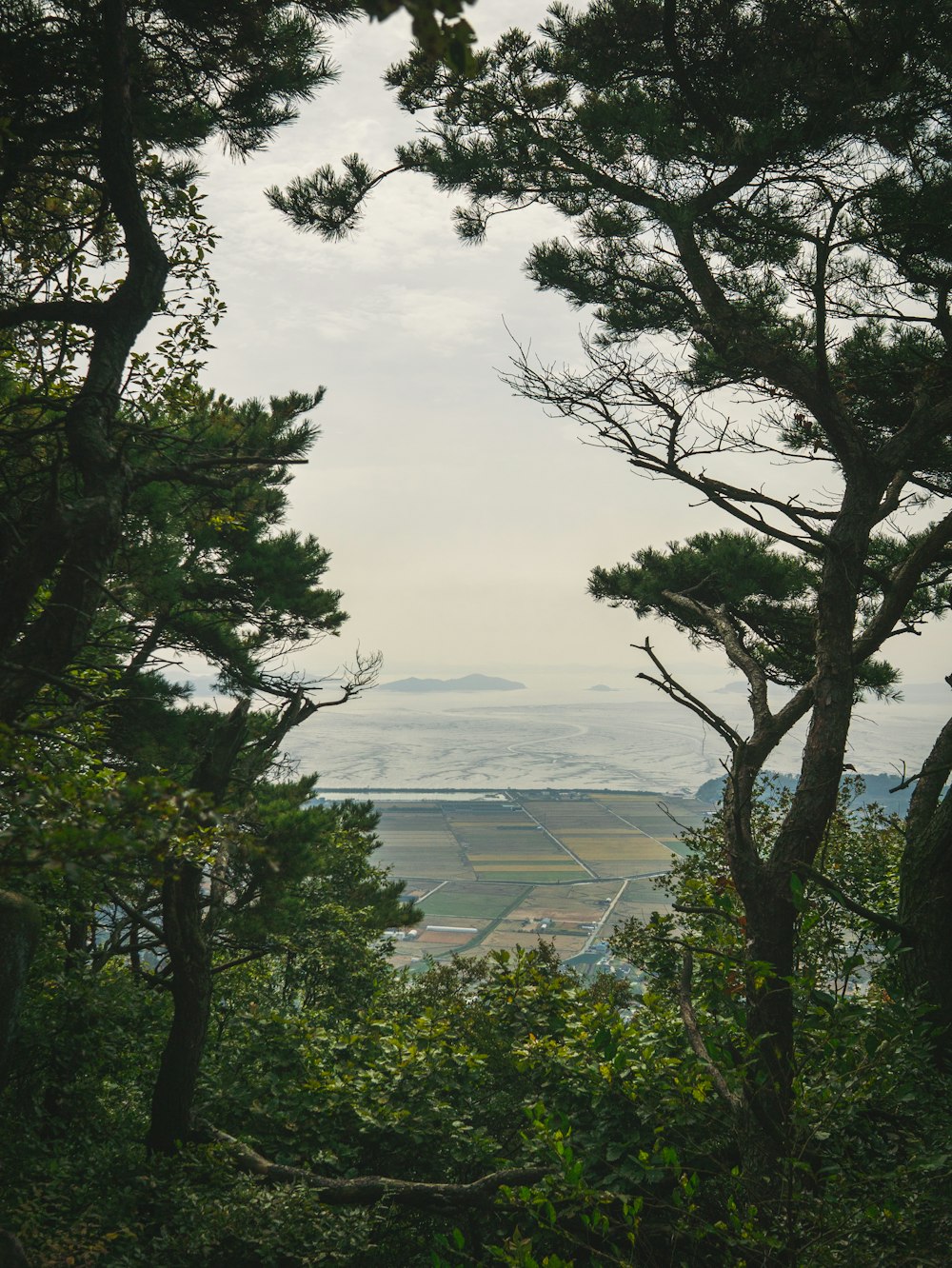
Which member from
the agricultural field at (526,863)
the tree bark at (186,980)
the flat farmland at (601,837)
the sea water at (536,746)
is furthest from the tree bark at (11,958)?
the flat farmland at (601,837)

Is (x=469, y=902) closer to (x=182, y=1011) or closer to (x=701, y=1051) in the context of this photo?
(x=182, y=1011)

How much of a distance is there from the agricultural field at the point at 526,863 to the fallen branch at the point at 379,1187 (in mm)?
21793

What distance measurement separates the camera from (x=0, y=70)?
393 centimetres

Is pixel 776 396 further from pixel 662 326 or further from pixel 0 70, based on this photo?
pixel 0 70

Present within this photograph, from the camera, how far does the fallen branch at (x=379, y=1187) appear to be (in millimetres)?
3844

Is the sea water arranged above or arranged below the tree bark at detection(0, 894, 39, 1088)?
above

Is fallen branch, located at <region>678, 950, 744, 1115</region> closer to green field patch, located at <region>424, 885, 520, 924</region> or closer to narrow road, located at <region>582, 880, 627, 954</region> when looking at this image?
narrow road, located at <region>582, 880, 627, 954</region>

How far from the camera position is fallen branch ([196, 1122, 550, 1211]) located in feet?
12.6

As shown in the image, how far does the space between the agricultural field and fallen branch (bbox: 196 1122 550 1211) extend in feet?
71.5

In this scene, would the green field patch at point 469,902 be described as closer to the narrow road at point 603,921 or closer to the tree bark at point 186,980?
the narrow road at point 603,921

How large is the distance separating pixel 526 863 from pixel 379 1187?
46367 millimetres

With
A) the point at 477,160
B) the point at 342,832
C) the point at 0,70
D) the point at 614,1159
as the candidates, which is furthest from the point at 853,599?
the point at 342,832

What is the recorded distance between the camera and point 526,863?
4897 cm

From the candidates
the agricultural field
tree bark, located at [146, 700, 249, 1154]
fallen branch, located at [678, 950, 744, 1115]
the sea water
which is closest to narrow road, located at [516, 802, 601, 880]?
the agricultural field
